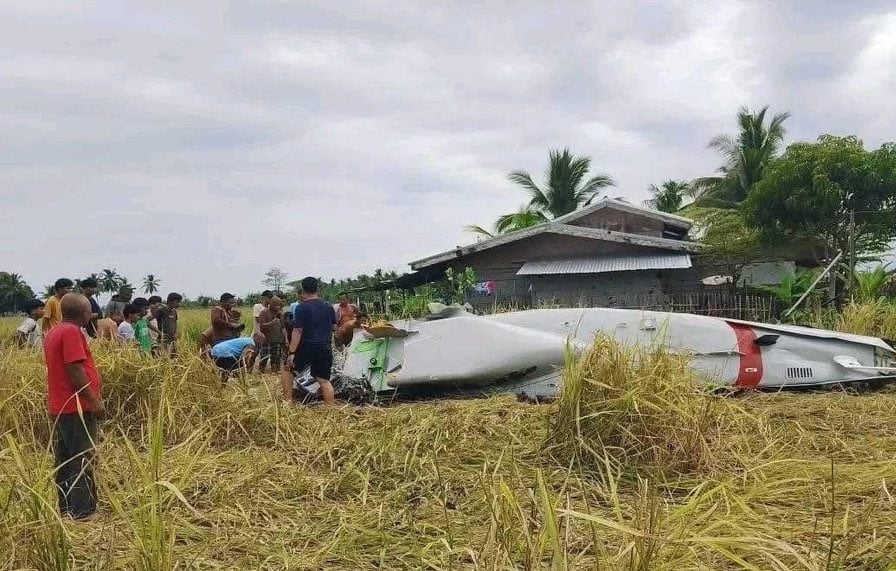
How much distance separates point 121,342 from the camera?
6.32 meters

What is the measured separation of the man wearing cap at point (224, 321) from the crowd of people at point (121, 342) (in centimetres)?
1

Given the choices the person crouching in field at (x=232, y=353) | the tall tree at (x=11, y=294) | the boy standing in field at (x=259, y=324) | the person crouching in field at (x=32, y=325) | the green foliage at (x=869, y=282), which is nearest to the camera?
the person crouching in field at (x=232, y=353)

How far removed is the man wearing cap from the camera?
8852mm

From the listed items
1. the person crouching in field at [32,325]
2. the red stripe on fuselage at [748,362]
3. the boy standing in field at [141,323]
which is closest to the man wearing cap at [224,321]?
the boy standing in field at [141,323]

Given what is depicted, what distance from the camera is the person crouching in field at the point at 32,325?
301 inches

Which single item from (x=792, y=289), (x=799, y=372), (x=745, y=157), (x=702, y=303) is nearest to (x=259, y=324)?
(x=799, y=372)

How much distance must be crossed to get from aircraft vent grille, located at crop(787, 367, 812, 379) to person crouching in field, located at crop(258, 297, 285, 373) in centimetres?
646

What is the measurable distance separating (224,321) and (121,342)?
2.55 metres

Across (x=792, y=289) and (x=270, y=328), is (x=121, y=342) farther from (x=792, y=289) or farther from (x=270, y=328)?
(x=792, y=289)

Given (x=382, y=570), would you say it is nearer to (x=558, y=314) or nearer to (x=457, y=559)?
(x=457, y=559)

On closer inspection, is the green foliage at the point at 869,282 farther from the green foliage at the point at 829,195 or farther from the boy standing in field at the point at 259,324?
the boy standing in field at the point at 259,324

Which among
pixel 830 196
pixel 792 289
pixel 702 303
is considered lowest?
pixel 702 303

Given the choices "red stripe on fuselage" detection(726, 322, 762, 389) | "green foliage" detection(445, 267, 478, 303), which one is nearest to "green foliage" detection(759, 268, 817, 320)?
"green foliage" detection(445, 267, 478, 303)

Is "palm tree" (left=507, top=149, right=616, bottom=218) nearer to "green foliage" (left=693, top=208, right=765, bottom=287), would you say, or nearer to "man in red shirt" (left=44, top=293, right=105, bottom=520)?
"green foliage" (left=693, top=208, right=765, bottom=287)
